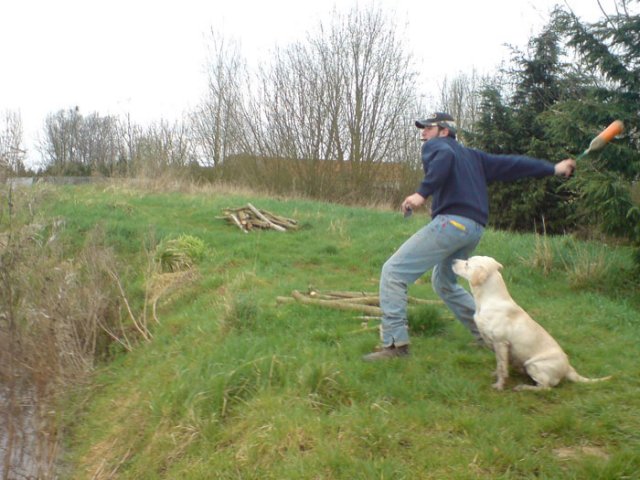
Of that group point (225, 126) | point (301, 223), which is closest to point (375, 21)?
point (225, 126)

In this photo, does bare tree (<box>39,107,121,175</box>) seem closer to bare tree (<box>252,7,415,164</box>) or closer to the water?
bare tree (<box>252,7,415,164</box>)

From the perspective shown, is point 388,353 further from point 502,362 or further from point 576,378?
point 576,378

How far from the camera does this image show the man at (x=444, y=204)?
477 centimetres

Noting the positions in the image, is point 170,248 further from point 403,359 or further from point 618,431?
point 618,431

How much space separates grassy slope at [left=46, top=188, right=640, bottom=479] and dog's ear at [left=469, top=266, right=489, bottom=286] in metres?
0.77

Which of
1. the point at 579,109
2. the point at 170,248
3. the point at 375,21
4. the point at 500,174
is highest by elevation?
the point at 375,21

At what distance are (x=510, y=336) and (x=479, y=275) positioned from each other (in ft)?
1.68

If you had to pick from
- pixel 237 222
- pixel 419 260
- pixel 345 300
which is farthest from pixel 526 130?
pixel 419 260

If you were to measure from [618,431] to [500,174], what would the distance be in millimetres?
2105

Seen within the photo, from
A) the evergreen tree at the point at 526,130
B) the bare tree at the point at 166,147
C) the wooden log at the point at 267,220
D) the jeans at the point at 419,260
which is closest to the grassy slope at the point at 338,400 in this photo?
the jeans at the point at 419,260

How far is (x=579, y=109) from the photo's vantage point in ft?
27.2

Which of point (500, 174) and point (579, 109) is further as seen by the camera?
point (579, 109)

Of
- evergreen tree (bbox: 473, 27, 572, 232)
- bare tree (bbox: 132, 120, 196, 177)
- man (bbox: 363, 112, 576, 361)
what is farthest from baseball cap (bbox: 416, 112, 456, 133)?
bare tree (bbox: 132, 120, 196, 177)

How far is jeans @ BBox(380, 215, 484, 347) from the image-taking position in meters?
4.83
